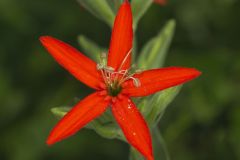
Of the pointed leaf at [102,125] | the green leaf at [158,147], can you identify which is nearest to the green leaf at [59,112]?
the pointed leaf at [102,125]

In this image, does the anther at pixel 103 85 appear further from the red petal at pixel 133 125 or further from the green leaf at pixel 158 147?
the green leaf at pixel 158 147

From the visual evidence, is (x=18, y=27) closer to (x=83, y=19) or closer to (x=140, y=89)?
(x=83, y=19)

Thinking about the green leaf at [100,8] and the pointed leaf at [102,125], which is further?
the green leaf at [100,8]

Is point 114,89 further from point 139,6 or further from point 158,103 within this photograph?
point 139,6

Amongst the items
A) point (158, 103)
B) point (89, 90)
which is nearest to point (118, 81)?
point (158, 103)

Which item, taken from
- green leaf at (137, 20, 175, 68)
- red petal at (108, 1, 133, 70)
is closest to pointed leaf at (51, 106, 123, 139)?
red petal at (108, 1, 133, 70)

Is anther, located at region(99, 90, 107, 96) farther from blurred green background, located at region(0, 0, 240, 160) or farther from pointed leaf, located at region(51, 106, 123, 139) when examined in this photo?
blurred green background, located at region(0, 0, 240, 160)

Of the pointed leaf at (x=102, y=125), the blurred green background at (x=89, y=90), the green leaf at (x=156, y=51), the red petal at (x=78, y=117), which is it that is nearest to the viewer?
the red petal at (x=78, y=117)
